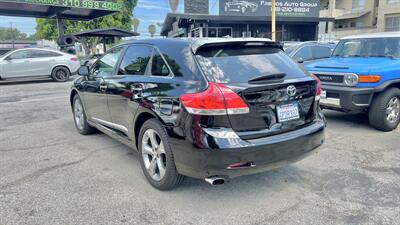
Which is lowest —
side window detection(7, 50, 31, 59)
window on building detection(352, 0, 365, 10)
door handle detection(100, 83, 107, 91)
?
door handle detection(100, 83, 107, 91)

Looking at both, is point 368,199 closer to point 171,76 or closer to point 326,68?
point 171,76

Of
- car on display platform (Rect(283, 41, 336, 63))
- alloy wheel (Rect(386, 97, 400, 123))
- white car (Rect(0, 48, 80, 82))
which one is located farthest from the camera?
white car (Rect(0, 48, 80, 82))

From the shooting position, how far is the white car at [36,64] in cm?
1352

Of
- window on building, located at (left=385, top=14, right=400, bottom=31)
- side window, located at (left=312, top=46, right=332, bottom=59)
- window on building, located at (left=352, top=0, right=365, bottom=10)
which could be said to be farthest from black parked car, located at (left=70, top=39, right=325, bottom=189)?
window on building, located at (left=352, top=0, right=365, bottom=10)

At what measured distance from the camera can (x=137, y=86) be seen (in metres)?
3.82

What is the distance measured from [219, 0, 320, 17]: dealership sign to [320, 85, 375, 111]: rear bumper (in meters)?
19.9

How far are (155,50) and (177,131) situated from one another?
1182 millimetres

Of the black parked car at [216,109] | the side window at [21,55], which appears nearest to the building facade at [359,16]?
the side window at [21,55]

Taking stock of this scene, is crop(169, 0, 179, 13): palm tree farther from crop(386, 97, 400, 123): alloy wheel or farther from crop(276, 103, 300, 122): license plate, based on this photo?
crop(276, 103, 300, 122): license plate

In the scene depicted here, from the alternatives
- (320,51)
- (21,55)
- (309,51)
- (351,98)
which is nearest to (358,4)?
(320,51)

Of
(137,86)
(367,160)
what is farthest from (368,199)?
(137,86)

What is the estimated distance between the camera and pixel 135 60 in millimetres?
4176

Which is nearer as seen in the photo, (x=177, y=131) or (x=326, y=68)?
(x=177, y=131)

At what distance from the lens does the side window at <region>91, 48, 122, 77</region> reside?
463cm
